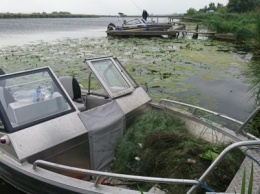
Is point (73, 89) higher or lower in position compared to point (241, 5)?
higher

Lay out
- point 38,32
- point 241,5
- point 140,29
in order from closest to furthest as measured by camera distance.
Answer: point 140,29 → point 38,32 → point 241,5

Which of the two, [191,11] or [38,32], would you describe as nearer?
[38,32]

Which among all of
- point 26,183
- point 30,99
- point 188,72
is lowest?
point 188,72

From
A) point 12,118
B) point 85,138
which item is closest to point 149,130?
point 85,138

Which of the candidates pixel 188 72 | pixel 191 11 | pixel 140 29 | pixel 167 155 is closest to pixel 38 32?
pixel 140 29

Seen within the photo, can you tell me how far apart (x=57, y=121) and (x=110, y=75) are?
56.4 inches

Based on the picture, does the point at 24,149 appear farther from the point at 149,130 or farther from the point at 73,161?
the point at 149,130

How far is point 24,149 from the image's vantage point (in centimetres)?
337

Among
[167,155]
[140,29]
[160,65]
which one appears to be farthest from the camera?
[140,29]

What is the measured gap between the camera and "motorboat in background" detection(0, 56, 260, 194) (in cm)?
332

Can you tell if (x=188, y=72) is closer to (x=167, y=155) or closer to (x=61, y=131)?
(x=167, y=155)

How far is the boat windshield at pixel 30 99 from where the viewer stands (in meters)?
3.66

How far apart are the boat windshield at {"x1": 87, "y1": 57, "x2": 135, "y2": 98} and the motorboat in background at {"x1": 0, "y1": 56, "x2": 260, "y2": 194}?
0.02 m

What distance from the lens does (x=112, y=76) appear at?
4879 mm
